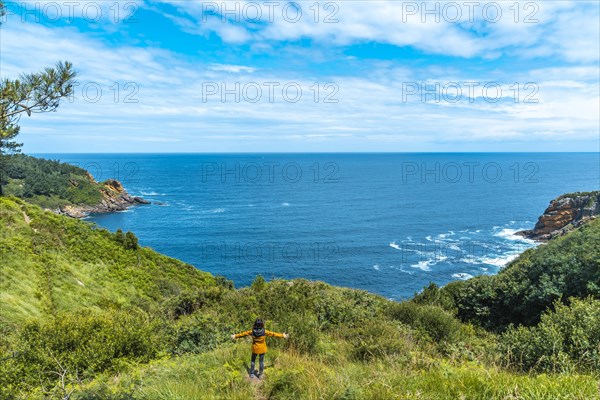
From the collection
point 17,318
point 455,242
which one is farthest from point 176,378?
point 455,242

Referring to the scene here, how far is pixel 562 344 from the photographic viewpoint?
327 inches

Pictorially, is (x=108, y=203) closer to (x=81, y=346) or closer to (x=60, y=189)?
(x=60, y=189)

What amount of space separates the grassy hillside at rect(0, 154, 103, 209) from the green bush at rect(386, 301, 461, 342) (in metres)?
108

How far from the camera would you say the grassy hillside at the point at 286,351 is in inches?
242

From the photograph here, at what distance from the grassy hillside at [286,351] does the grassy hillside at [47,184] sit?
9118cm

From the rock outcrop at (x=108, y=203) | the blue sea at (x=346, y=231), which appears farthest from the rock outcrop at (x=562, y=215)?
the rock outcrop at (x=108, y=203)

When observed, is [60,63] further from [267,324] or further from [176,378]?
→ [267,324]

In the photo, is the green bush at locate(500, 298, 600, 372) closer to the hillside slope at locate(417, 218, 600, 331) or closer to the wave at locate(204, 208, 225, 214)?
the hillside slope at locate(417, 218, 600, 331)

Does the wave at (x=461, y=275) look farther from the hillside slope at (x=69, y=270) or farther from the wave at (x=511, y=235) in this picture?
the hillside slope at (x=69, y=270)

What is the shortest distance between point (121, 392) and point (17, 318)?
15.3m

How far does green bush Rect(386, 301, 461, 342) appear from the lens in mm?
14633

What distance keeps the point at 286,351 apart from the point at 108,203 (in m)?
117

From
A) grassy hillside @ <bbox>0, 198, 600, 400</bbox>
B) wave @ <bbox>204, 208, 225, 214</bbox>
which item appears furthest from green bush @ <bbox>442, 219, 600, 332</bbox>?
wave @ <bbox>204, 208, 225, 214</bbox>

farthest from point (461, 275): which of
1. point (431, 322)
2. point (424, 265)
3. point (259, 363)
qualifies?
point (259, 363)
